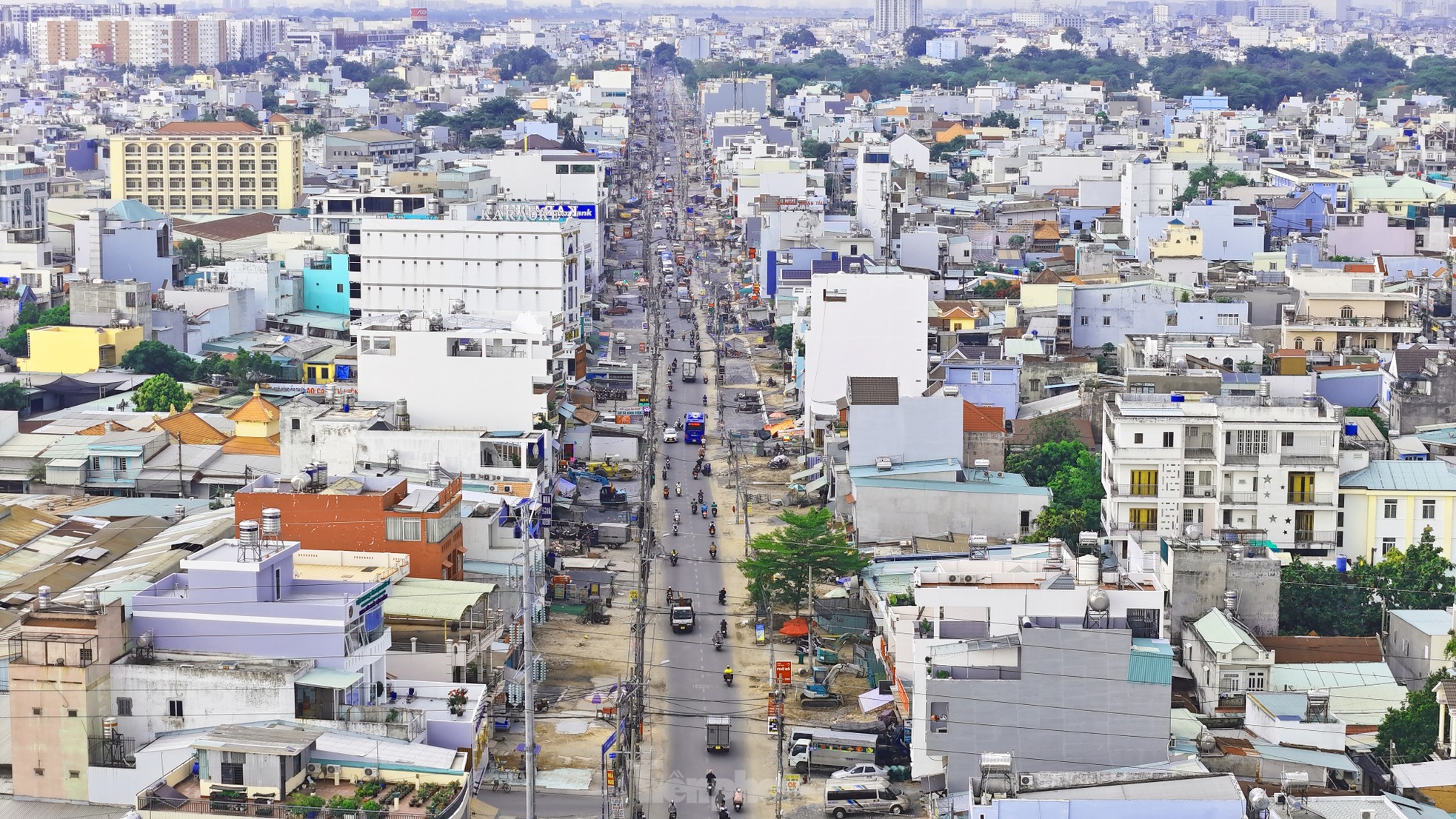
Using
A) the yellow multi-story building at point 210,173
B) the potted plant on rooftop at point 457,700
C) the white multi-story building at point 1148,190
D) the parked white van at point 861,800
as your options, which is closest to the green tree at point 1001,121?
the white multi-story building at point 1148,190

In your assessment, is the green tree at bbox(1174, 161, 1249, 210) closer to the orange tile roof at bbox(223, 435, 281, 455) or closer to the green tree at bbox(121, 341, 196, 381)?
the green tree at bbox(121, 341, 196, 381)

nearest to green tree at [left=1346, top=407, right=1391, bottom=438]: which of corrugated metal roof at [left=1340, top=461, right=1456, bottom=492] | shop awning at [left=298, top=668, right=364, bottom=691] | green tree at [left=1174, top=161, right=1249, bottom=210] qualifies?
corrugated metal roof at [left=1340, top=461, right=1456, bottom=492]

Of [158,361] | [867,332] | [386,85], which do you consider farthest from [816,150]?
[386,85]

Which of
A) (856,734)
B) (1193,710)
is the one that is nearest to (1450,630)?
(1193,710)

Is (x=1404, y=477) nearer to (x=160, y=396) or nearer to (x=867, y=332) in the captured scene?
(x=867, y=332)

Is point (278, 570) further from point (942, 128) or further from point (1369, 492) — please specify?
point (942, 128)
